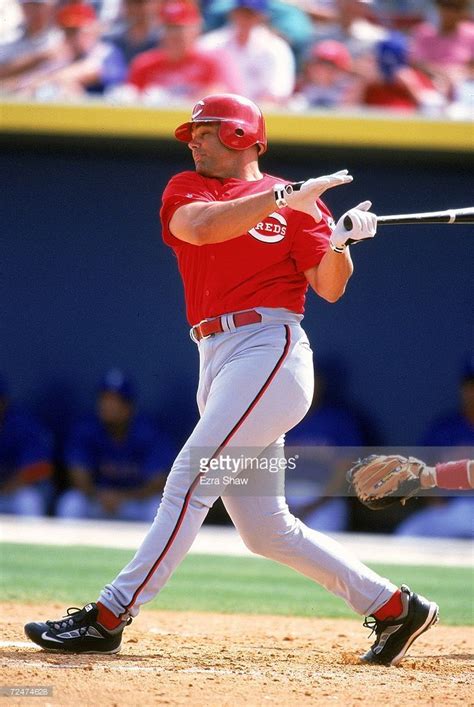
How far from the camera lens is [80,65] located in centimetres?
747

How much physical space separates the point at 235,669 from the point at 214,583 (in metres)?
2.14

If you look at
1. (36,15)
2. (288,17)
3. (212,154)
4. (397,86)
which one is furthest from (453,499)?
(36,15)

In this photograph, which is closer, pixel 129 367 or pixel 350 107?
pixel 350 107

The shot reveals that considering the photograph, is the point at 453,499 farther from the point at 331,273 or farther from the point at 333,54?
the point at 331,273

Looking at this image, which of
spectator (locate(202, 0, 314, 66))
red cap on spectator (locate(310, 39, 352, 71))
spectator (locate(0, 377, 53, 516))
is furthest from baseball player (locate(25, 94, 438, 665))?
spectator (locate(202, 0, 314, 66))

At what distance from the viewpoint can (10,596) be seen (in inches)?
171

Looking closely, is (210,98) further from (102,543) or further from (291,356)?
(102,543)

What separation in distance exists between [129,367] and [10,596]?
343 cm

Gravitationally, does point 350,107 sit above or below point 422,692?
above

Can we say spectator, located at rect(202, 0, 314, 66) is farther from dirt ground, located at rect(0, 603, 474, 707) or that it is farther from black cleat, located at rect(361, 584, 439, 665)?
black cleat, located at rect(361, 584, 439, 665)

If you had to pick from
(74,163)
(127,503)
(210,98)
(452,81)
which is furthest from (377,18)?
(210,98)

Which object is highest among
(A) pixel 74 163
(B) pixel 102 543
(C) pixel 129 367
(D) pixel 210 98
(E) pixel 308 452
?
(A) pixel 74 163

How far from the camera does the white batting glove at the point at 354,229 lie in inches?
115

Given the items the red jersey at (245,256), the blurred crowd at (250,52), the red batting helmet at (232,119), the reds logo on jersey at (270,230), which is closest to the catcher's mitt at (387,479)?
the red jersey at (245,256)
